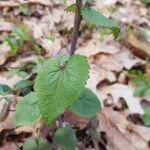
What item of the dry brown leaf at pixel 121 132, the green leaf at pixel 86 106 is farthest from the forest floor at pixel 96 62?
the green leaf at pixel 86 106

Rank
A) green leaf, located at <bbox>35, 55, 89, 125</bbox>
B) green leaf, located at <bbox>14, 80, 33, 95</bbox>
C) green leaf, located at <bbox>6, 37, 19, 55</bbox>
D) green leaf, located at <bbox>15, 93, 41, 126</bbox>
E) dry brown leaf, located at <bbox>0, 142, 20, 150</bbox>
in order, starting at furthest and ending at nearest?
green leaf, located at <bbox>6, 37, 19, 55</bbox>
green leaf, located at <bbox>14, 80, 33, 95</bbox>
dry brown leaf, located at <bbox>0, 142, 20, 150</bbox>
green leaf, located at <bbox>15, 93, 41, 126</bbox>
green leaf, located at <bbox>35, 55, 89, 125</bbox>

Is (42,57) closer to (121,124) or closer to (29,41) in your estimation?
(29,41)

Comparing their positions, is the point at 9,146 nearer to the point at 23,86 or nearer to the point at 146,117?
the point at 23,86

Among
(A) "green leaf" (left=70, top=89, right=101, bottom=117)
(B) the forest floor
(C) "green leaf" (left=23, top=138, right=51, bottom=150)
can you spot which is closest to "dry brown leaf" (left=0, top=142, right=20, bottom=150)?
(B) the forest floor

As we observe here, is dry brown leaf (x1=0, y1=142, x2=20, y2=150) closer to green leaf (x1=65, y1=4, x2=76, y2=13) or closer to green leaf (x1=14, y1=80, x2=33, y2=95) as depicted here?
green leaf (x1=14, y1=80, x2=33, y2=95)

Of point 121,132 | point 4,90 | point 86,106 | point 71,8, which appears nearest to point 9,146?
point 4,90

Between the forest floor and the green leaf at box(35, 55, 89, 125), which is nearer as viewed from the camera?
the green leaf at box(35, 55, 89, 125)

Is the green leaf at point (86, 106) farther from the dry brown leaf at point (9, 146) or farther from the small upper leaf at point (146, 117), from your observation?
the small upper leaf at point (146, 117)
